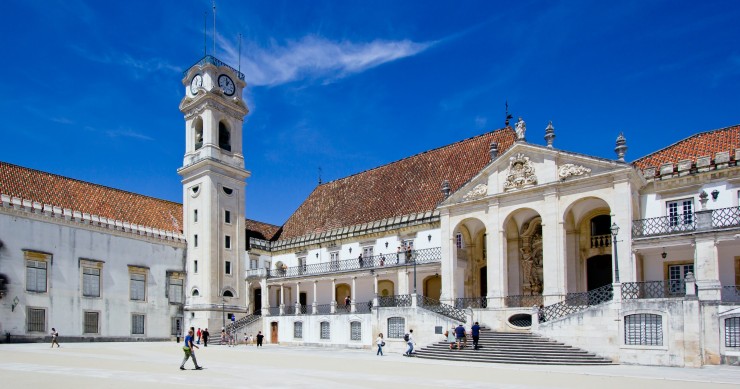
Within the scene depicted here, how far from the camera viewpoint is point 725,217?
72.2 feet

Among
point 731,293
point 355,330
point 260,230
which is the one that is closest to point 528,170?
point 731,293

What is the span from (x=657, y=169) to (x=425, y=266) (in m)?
12.3

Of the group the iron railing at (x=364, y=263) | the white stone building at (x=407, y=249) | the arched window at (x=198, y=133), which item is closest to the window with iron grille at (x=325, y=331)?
the white stone building at (x=407, y=249)

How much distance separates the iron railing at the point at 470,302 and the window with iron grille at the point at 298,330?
10.7 metres

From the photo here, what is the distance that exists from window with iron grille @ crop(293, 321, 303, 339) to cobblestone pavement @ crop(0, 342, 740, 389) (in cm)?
1409

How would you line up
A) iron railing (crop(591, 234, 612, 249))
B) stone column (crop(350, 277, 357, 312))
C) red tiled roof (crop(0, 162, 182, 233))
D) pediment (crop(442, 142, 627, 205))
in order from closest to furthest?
pediment (crop(442, 142, 627, 205)) < iron railing (crop(591, 234, 612, 249)) < stone column (crop(350, 277, 357, 312)) < red tiled roof (crop(0, 162, 182, 233))

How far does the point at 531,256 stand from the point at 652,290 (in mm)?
7645

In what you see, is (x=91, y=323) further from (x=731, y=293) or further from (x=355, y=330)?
(x=731, y=293)

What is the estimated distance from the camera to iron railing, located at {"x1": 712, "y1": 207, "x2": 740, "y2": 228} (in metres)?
21.6

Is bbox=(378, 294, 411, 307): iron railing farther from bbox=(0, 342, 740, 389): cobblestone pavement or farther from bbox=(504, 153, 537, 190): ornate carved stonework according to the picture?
bbox=(0, 342, 740, 389): cobblestone pavement

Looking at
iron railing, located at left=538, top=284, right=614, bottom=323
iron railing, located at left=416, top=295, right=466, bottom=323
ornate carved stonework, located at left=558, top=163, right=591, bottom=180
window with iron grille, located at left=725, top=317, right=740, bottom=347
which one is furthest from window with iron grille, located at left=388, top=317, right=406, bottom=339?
window with iron grille, located at left=725, top=317, right=740, bottom=347

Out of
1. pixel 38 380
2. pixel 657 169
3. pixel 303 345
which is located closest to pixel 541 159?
pixel 657 169

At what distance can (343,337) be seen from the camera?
3173cm

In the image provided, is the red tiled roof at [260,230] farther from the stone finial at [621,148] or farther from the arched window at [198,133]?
the stone finial at [621,148]
